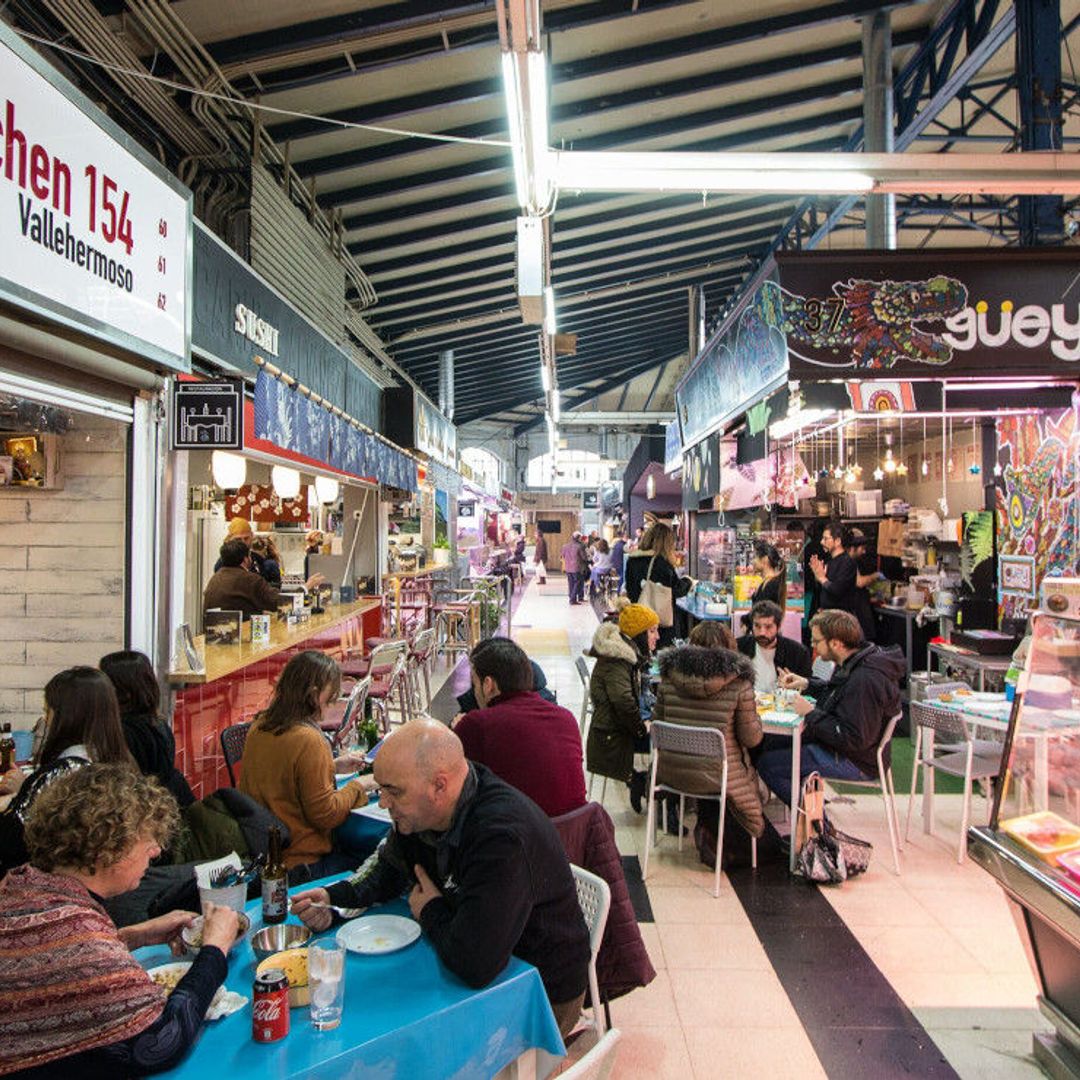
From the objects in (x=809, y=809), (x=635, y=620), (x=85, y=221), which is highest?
(x=85, y=221)

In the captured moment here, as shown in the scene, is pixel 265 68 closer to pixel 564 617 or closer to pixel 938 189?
pixel 938 189

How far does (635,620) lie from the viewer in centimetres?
582

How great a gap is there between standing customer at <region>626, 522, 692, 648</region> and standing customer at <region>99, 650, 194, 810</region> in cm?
535

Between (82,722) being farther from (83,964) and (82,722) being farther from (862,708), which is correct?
(862,708)

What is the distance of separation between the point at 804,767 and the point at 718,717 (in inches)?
26.4

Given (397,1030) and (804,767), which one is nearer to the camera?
(397,1030)

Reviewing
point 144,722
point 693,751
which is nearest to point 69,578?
point 144,722

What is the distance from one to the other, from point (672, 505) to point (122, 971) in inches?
658

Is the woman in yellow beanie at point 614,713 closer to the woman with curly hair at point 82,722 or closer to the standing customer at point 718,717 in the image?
the standing customer at point 718,717

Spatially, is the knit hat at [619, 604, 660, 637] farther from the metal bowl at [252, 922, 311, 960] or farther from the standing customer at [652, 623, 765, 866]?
the metal bowl at [252, 922, 311, 960]

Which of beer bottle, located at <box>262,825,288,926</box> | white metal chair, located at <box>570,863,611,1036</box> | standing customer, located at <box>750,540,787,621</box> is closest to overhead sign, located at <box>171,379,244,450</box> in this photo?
beer bottle, located at <box>262,825,288,926</box>

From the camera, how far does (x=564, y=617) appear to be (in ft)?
54.9

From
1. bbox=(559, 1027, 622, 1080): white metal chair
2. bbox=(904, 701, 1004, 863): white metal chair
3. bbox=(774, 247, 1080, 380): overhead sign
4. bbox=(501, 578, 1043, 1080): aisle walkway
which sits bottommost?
bbox=(501, 578, 1043, 1080): aisle walkway

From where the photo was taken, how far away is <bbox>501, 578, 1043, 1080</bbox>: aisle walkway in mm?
2844
